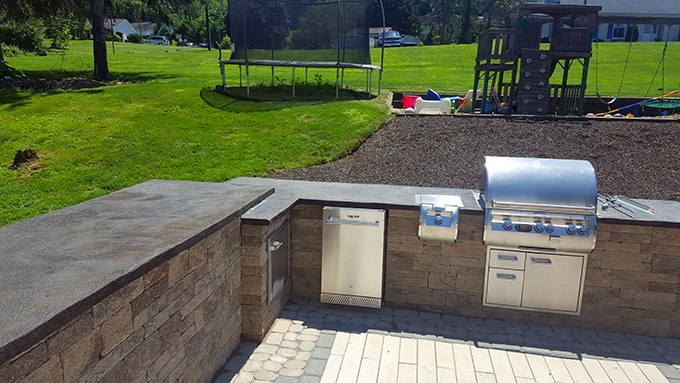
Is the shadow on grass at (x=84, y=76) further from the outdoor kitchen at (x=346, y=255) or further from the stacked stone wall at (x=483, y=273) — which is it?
the stacked stone wall at (x=483, y=273)

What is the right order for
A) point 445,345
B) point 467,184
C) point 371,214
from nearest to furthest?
point 445,345, point 371,214, point 467,184

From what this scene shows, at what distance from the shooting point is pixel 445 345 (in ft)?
14.4

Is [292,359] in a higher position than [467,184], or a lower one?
lower

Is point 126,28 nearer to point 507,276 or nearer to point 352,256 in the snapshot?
point 352,256

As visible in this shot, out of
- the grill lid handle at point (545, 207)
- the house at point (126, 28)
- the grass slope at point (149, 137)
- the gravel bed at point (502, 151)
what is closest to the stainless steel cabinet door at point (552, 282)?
the grill lid handle at point (545, 207)

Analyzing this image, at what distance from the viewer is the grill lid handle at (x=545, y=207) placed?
13.8ft

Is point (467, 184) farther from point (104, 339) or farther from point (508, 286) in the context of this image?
point (104, 339)

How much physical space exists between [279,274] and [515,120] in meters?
9.87

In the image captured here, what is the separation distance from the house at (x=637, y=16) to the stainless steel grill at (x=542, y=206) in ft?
44.5

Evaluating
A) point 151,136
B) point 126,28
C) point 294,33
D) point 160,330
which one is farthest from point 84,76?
point 126,28

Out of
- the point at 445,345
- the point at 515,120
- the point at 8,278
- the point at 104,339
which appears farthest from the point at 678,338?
the point at 515,120

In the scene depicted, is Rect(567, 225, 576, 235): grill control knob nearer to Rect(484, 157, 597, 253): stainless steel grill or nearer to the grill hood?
Rect(484, 157, 597, 253): stainless steel grill

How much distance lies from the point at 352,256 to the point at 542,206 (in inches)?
75.1

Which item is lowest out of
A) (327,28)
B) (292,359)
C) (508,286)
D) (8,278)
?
(292,359)
